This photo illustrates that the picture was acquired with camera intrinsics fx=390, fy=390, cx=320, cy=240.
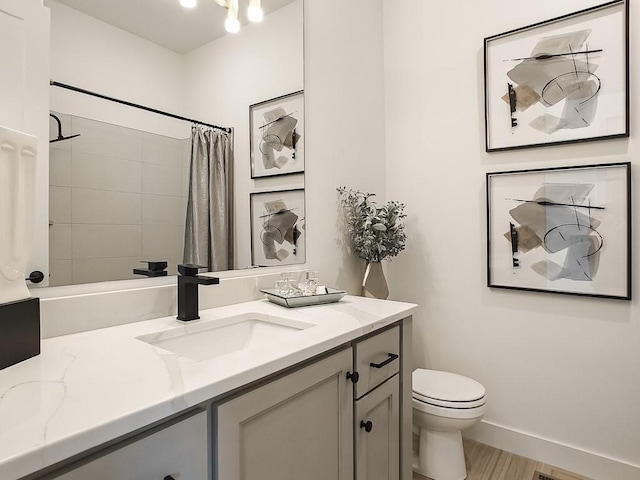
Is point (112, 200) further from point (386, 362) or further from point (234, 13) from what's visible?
point (386, 362)

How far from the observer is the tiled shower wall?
111 centimetres

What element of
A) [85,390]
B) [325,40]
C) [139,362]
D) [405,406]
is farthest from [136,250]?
[325,40]

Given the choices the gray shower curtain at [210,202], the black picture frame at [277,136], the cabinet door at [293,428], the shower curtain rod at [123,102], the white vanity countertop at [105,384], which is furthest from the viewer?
the black picture frame at [277,136]

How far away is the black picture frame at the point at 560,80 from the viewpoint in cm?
171

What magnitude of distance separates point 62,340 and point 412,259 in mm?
1807

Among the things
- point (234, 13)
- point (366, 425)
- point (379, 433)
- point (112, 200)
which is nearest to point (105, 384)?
point (112, 200)

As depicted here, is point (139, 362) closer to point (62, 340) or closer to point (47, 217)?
point (62, 340)

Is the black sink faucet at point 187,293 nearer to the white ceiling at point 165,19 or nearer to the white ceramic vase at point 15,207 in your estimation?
the white ceramic vase at point 15,207

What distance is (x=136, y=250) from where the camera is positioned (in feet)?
4.17

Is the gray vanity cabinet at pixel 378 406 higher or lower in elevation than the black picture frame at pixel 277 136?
lower

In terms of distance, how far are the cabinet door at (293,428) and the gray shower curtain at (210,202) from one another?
2.13 ft

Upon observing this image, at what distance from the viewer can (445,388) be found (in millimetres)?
1839

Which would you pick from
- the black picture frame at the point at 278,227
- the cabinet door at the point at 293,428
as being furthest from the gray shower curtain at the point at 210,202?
the cabinet door at the point at 293,428

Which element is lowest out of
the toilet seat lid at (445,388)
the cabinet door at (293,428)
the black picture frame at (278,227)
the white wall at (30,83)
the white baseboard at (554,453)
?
the white baseboard at (554,453)
